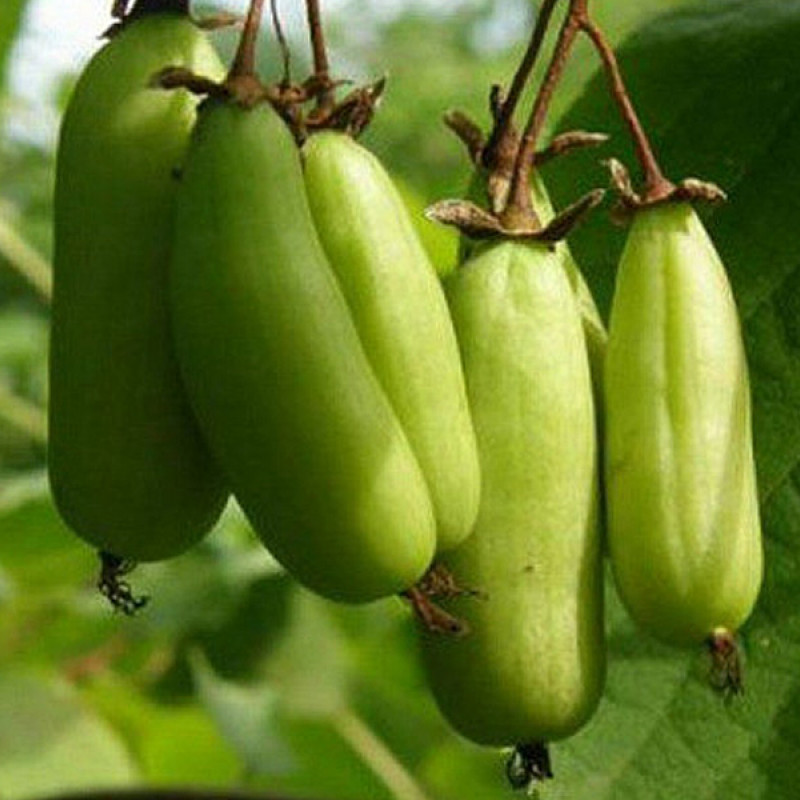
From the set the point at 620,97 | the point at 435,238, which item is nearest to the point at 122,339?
the point at 620,97

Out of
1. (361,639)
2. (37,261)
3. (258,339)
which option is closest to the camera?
(258,339)

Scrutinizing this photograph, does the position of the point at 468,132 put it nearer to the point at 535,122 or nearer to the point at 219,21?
the point at 535,122

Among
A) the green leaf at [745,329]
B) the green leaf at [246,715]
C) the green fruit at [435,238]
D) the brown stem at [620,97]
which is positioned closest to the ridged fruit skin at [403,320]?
the brown stem at [620,97]

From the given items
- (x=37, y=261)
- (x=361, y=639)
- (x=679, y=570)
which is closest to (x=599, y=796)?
(x=679, y=570)

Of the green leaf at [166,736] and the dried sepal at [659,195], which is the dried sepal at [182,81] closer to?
the dried sepal at [659,195]

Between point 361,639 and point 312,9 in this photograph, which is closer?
point 312,9

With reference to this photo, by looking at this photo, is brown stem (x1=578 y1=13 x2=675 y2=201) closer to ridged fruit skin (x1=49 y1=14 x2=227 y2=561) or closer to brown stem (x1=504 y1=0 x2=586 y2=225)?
brown stem (x1=504 y1=0 x2=586 y2=225)

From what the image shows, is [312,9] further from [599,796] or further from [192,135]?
[599,796]
